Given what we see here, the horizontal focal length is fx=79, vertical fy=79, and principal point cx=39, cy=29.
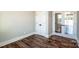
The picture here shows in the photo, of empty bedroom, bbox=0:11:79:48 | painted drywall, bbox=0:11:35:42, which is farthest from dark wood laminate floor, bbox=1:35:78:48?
painted drywall, bbox=0:11:35:42

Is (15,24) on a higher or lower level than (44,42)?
higher

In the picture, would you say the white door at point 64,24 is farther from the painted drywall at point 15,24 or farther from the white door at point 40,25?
the painted drywall at point 15,24

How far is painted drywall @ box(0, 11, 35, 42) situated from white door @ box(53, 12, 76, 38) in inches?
13.6

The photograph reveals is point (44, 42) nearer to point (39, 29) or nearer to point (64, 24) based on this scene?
point (39, 29)

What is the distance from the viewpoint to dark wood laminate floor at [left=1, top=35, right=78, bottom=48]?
42.8 inches

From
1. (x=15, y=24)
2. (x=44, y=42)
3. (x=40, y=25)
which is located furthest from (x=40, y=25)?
(x=15, y=24)

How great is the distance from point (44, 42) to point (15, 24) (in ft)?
1.61

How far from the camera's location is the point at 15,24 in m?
1.12

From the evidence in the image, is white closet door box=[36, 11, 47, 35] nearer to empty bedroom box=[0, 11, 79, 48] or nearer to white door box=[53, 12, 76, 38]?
empty bedroom box=[0, 11, 79, 48]

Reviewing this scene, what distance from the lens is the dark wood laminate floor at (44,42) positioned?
1087mm

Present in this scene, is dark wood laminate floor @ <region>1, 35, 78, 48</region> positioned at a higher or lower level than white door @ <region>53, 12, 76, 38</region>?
lower

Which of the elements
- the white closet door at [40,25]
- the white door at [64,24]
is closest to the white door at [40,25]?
the white closet door at [40,25]

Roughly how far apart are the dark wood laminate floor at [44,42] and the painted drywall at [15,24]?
11 centimetres
